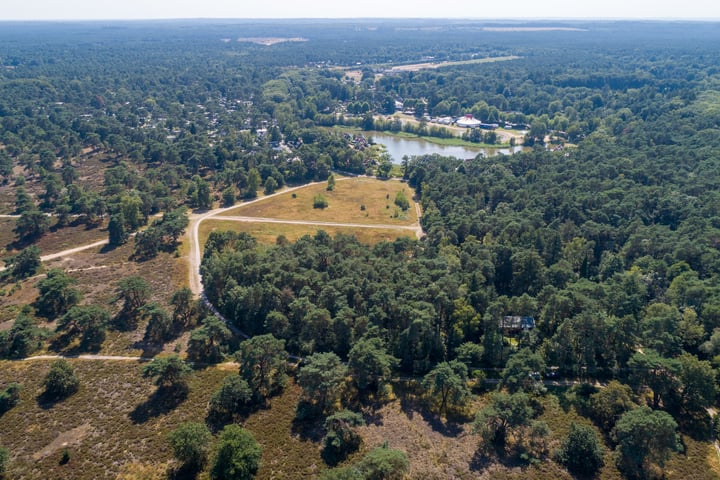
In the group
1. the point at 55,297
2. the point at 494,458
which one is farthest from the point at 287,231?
the point at 494,458

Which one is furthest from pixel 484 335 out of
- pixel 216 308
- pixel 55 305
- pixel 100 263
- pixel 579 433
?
pixel 100 263

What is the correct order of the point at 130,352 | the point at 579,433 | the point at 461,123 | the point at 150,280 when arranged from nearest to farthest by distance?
the point at 579,433 → the point at 130,352 → the point at 150,280 → the point at 461,123

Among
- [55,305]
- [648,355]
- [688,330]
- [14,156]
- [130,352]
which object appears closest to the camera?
[648,355]

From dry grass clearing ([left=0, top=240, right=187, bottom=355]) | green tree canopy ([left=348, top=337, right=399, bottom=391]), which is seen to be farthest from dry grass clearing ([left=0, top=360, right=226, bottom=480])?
green tree canopy ([left=348, top=337, right=399, bottom=391])

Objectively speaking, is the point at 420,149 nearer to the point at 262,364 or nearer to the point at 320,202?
the point at 320,202

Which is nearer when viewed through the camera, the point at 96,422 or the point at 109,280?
the point at 96,422

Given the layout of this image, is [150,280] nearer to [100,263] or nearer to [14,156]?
[100,263]
